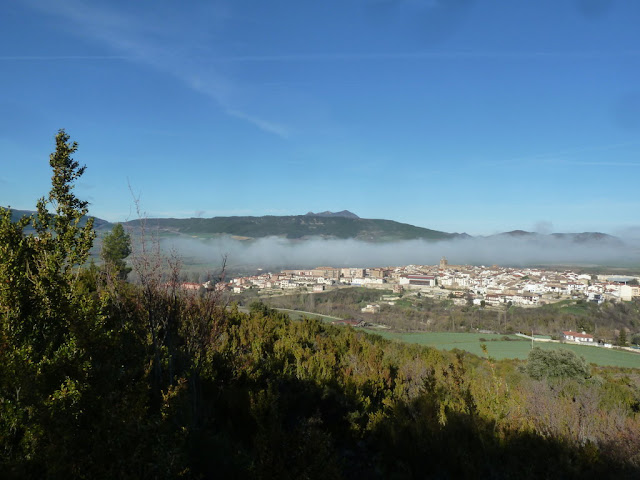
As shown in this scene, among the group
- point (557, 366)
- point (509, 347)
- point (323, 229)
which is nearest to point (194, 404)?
point (557, 366)

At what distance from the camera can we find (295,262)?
105188 millimetres

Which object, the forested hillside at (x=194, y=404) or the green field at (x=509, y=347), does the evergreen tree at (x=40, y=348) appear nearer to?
the forested hillside at (x=194, y=404)

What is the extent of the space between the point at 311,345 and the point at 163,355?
368 inches


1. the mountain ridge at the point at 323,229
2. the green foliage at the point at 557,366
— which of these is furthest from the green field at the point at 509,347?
the mountain ridge at the point at 323,229

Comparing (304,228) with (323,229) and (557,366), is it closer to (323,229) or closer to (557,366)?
(323,229)

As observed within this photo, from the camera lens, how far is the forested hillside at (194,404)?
3162 mm

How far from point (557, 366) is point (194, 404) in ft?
61.7

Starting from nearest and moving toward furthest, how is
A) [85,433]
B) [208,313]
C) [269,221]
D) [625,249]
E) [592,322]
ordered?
[85,433] < [208,313] < [592,322] < [269,221] < [625,249]

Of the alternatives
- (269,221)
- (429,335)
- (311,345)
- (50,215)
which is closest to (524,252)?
(269,221)

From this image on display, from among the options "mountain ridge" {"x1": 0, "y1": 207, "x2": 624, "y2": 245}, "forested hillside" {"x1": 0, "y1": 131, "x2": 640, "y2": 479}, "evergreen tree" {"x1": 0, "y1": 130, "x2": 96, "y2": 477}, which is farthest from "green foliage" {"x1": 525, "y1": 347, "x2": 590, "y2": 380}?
"mountain ridge" {"x1": 0, "y1": 207, "x2": 624, "y2": 245}

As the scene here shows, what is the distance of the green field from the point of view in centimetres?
2994

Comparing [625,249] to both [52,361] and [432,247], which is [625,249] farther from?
[52,361]

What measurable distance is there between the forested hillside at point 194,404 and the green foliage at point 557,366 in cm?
776

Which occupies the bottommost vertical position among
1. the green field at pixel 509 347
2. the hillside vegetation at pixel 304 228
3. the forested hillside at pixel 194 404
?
the green field at pixel 509 347
